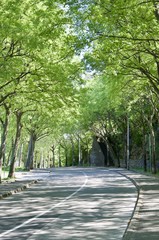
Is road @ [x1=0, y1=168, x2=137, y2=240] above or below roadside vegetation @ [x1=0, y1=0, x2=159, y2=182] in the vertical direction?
below

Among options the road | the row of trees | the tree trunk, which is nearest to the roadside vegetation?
the row of trees

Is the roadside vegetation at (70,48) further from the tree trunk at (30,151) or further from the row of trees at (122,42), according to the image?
the tree trunk at (30,151)

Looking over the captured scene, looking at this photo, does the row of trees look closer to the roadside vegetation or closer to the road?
the roadside vegetation

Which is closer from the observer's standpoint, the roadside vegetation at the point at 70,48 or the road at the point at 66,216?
the road at the point at 66,216

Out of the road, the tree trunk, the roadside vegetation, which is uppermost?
the roadside vegetation

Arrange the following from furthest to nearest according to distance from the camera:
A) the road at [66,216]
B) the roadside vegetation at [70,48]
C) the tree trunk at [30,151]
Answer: the tree trunk at [30,151]
the roadside vegetation at [70,48]
the road at [66,216]

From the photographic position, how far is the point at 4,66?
18250mm

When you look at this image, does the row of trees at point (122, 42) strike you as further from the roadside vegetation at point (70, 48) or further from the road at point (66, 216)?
the road at point (66, 216)

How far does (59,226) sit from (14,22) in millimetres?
9659

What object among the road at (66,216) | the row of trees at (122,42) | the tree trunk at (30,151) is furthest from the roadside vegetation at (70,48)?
the tree trunk at (30,151)

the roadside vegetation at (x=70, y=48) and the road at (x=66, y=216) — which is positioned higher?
the roadside vegetation at (x=70, y=48)

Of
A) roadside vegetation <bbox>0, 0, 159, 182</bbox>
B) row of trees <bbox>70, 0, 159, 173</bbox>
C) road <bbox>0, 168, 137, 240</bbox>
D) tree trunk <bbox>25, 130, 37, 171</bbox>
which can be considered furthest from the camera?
tree trunk <bbox>25, 130, 37, 171</bbox>

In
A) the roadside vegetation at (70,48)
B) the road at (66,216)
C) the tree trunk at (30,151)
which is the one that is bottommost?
the road at (66,216)

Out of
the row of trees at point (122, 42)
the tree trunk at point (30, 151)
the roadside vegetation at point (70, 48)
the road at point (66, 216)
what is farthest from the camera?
the tree trunk at point (30, 151)
